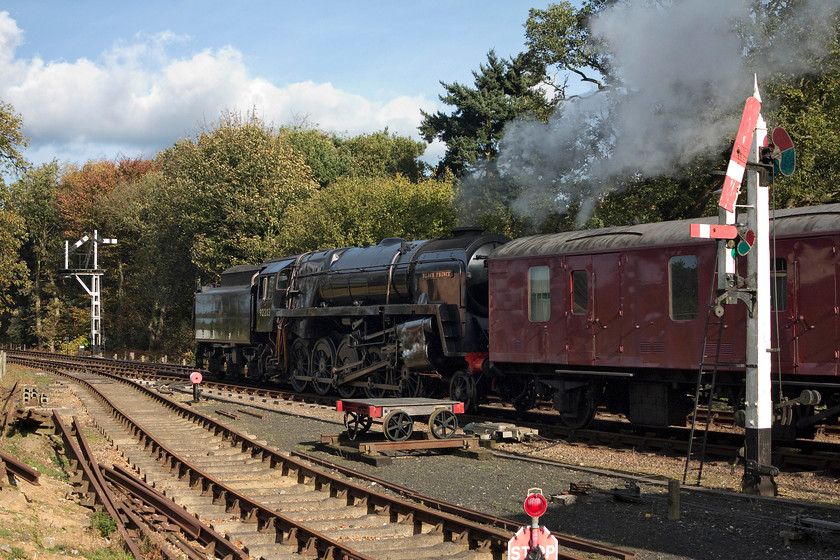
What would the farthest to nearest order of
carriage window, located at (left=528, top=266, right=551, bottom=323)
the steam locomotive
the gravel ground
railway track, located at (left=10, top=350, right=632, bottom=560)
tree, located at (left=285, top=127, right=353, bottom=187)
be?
tree, located at (left=285, top=127, right=353, bottom=187) < carriage window, located at (left=528, top=266, right=551, bottom=323) < the steam locomotive < railway track, located at (left=10, top=350, right=632, bottom=560) < the gravel ground

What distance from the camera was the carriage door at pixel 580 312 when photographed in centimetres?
1365

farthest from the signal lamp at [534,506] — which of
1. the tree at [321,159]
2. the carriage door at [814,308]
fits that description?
the tree at [321,159]

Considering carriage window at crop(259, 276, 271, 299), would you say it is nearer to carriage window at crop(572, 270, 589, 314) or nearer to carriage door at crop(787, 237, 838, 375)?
carriage window at crop(572, 270, 589, 314)

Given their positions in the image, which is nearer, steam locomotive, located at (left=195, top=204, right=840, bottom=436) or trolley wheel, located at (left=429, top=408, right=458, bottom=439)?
steam locomotive, located at (left=195, top=204, right=840, bottom=436)

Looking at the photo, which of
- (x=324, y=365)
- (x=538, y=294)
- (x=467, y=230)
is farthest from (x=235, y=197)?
(x=538, y=294)

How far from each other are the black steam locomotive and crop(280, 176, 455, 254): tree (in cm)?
758

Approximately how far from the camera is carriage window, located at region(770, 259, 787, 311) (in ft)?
36.4

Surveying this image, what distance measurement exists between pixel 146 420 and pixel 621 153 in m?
11.9

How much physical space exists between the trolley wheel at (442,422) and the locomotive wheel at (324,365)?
25.9 feet

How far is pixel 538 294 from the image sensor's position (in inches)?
579

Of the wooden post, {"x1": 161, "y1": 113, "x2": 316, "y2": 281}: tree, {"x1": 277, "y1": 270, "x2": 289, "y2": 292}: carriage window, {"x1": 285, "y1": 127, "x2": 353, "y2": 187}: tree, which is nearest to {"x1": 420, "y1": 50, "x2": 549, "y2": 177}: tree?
{"x1": 161, "y1": 113, "x2": 316, "y2": 281}: tree

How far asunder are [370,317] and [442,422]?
6.58 meters

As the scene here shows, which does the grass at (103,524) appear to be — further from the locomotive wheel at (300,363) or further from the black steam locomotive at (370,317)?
the locomotive wheel at (300,363)

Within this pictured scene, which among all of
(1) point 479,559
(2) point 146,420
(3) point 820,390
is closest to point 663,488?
(3) point 820,390
